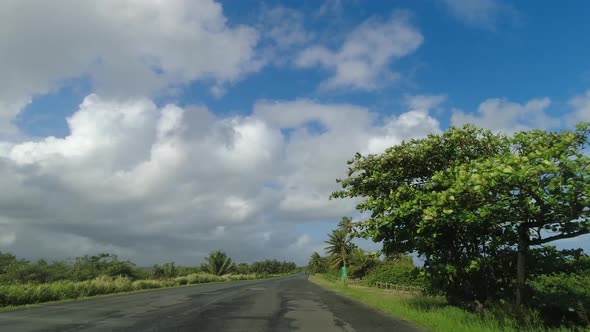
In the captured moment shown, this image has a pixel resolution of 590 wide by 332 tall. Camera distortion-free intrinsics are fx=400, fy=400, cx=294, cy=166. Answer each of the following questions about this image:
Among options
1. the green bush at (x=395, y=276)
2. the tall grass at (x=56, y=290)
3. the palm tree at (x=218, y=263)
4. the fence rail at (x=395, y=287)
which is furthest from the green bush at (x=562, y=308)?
the palm tree at (x=218, y=263)

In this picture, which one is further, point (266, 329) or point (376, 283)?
point (376, 283)

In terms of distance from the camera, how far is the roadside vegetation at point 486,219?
8.94 meters

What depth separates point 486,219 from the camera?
10.7 m

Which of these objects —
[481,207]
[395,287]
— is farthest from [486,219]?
[395,287]

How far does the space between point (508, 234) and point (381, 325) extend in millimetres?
4701

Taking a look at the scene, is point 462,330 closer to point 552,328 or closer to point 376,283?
point 552,328

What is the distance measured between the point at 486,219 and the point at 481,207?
921 mm

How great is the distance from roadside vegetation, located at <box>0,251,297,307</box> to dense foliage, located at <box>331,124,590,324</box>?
16249 mm

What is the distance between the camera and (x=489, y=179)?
8.92 meters

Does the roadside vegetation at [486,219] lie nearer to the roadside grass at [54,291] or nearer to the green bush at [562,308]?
the green bush at [562,308]

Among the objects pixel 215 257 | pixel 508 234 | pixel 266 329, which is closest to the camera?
pixel 266 329

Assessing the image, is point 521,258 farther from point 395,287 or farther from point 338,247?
point 338,247

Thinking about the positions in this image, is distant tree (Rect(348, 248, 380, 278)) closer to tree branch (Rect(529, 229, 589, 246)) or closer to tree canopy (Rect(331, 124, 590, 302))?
tree canopy (Rect(331, 124, 590, 302))

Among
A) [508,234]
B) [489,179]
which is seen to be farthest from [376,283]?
A: [489,179]
